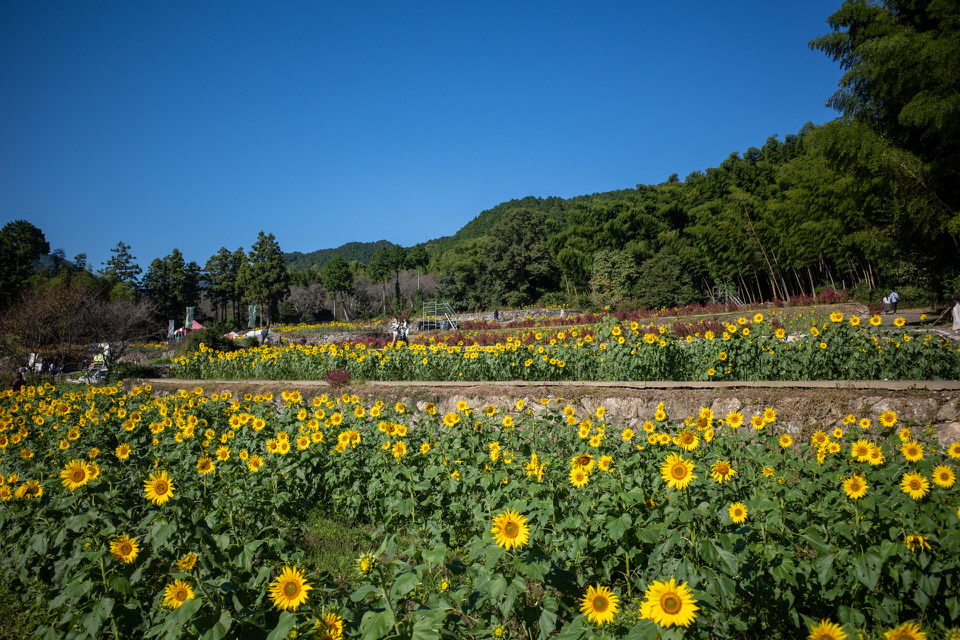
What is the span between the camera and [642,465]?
2902mm

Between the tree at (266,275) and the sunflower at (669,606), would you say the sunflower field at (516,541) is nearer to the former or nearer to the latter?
the sunflower at (669,606)

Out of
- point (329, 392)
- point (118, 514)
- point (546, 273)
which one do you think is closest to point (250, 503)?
point (118, 514)

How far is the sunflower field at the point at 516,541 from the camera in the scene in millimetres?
1536

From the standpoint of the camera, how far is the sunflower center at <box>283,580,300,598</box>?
1501 mm

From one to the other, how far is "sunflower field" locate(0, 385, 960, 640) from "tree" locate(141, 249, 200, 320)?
46.2 metres

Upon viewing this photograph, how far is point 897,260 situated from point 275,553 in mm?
19430

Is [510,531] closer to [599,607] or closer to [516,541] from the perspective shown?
[516,541]

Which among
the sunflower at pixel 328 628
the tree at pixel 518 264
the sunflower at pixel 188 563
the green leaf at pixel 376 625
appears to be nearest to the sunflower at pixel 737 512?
the green leaf at pixel 376 625

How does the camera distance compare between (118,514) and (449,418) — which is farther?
(449,418)

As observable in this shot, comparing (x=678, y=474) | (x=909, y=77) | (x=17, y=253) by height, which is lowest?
(x=678, y=474)

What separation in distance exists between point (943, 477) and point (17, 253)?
54.0 metres

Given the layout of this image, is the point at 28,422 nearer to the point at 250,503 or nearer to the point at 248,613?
the point at 250,503

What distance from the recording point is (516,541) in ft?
5.40

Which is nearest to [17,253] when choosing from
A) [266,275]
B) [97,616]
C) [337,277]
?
[266,275]
